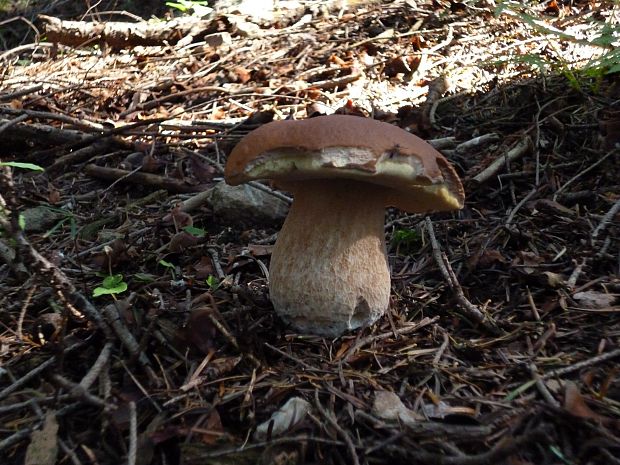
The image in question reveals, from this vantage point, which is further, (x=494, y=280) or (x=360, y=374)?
(x=494, y=280)

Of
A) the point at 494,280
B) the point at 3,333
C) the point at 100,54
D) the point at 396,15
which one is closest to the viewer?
the point at 3,333

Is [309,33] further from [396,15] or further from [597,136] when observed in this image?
[597,136]

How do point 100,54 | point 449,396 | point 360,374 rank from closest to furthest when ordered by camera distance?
point 449,396
point 360,374
point 100,54

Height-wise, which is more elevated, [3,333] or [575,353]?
[575,353]

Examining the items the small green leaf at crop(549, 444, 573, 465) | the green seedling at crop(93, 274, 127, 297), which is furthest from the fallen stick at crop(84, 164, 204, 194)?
the small green leaf at crop(549, 444, 573, 465)

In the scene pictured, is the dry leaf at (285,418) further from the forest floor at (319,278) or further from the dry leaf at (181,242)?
the dry leaf at (181,242)

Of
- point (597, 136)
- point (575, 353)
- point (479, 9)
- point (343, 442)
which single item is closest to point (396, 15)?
point (479, 9)

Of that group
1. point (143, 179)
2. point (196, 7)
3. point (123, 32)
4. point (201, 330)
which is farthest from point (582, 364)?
point (196, 7)

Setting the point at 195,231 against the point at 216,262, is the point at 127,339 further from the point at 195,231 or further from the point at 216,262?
the point at 195,231
